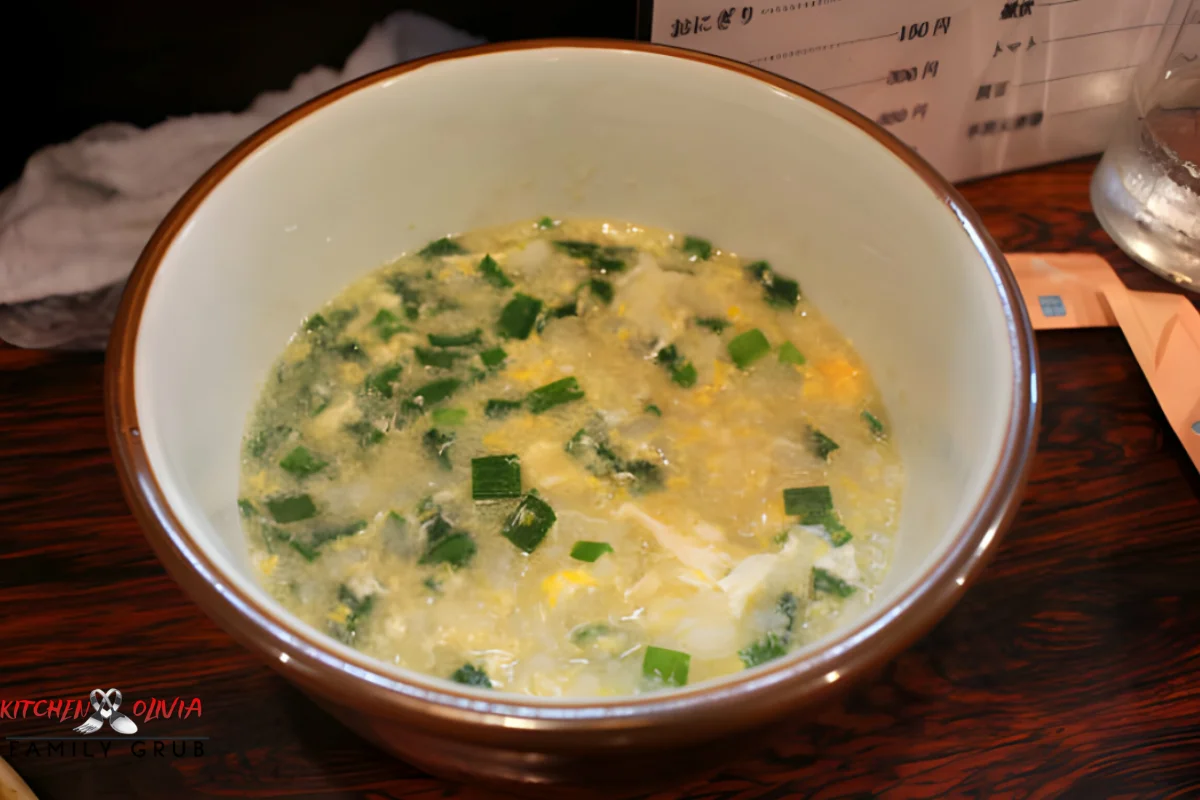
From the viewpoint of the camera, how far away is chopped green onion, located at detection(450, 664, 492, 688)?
39.6 inches

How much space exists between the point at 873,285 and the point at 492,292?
1.83 ft

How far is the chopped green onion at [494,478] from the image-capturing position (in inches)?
47.2

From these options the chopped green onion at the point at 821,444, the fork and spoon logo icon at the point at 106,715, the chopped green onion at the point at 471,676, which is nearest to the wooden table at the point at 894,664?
the fork and spoon logo icon at the point at 106,715

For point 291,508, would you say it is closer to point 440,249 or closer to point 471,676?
point 471,676

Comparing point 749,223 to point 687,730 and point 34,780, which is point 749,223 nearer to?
point 687,730

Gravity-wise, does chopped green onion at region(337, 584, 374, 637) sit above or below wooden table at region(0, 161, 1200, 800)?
above

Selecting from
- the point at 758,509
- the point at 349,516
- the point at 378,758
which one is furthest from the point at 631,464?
the point at 378,758

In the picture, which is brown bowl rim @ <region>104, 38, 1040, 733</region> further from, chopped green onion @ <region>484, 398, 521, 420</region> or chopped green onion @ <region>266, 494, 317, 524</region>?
chopped green onion @ <region>484, 398, 521, 420</region>

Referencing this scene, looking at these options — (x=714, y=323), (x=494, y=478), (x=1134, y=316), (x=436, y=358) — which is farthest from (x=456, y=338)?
(x=1134, y=316)

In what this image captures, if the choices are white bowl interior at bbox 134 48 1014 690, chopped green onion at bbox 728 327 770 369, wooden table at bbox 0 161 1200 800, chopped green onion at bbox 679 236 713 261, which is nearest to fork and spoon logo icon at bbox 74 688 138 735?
wooden table at bbox 0 161 1200 800

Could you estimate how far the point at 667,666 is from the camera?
3.32ft

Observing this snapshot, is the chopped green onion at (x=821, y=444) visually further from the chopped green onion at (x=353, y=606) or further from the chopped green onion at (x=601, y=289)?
the chopped green onion at (x=353, y=606)

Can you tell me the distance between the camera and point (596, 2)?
1.59 metres

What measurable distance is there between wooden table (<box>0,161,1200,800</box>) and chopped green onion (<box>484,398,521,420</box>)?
0.42 metres
